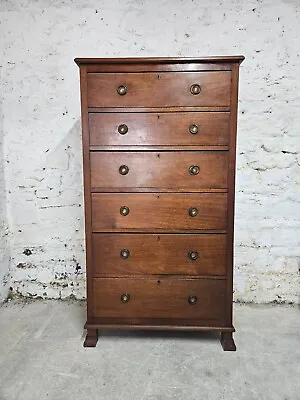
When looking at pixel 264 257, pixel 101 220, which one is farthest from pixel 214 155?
pixel 264 257

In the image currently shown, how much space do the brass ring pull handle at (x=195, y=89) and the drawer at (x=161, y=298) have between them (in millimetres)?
1027

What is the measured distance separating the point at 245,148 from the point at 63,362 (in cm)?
180

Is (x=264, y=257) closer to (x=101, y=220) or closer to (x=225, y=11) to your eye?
(x=101, y=220)

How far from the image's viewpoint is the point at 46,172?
2697mm

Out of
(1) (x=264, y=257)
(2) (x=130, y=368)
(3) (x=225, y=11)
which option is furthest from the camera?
(1) (x=264, y=257)

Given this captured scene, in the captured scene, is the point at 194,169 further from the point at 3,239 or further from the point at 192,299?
the point at 3,239

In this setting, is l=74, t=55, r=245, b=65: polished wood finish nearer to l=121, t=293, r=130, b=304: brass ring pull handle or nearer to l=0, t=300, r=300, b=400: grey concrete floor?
l=121, t=293, r=130, b=304: brass ring pull handle

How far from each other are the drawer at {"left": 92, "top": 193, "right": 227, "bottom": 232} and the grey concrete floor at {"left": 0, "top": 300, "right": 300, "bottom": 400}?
0.71 m

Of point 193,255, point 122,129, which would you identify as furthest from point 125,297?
point 122,129

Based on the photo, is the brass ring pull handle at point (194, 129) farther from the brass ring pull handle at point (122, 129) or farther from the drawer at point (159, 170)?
the brass ring pull handle at point (122, 129)

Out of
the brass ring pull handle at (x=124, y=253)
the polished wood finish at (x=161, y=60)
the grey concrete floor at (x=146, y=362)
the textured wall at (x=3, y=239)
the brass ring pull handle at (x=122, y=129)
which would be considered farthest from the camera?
the textured wall at (x=3, y=239)

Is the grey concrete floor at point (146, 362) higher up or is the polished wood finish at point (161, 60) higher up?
the polished wood finish at point (161, 60)

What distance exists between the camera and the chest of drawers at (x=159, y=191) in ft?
6.28

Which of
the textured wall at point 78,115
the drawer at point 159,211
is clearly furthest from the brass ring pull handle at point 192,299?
the textured wall at point 78,115
